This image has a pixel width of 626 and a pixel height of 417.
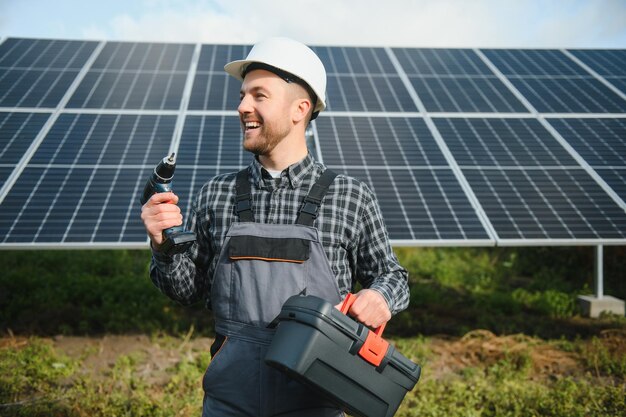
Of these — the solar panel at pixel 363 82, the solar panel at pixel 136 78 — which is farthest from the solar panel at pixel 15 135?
the solar panel at pixel 363 82

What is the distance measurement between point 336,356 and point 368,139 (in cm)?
565

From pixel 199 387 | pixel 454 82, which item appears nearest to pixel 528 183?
pixel 454 82

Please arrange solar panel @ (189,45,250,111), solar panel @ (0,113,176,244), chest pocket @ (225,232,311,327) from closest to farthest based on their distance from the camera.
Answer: chest pocket @ (225,232,311,327)
solar panel @ (0,113,176,244)
solar panel @ (189,45,250,111)

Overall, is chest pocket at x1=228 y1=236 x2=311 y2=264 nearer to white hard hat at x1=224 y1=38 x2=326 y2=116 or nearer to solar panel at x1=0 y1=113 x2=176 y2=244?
white hard hat at x1=224 y1=38 x2=326 y2=116

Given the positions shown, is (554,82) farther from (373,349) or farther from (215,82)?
(373,349)

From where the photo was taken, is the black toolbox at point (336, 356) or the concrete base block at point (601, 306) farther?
the concrete base block at point (601, 306)

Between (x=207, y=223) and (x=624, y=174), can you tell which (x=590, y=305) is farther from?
(x=207, y=223)

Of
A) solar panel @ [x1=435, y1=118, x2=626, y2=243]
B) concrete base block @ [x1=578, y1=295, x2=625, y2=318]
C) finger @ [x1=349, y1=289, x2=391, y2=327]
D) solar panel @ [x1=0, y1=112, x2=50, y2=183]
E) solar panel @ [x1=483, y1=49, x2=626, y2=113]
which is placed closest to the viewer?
finger @ [x1=349, y1=289, x2=391, y2=327]

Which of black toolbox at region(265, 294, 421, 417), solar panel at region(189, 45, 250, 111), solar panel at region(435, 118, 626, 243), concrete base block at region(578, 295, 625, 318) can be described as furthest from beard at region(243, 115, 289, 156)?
concrete base block at region(578, 295, 625, 318)

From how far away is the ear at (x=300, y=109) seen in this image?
7.06 feet

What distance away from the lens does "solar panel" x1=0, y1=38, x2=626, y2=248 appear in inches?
229

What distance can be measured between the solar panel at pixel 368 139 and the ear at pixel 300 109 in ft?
11.2

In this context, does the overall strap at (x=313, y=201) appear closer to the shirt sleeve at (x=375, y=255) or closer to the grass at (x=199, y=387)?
the shirt sleeve at (x=375, y=255)

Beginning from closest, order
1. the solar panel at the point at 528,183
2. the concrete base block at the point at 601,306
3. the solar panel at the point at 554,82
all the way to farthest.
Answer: the solar panel at the point at 528,183 → the concrete base block at the point at 601,306 → the solar panel at the point at 554,82
